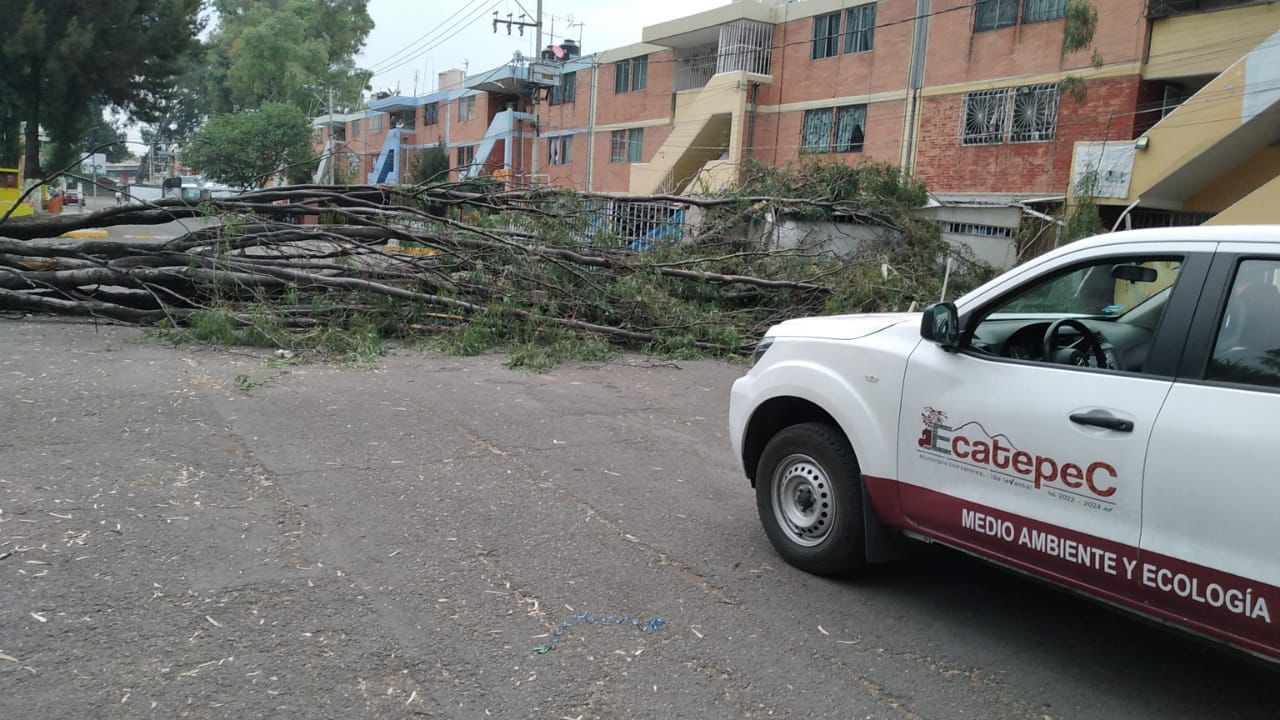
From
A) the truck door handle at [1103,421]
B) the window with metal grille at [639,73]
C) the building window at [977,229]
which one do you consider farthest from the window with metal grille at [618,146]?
the truck door handle at [1103,421]

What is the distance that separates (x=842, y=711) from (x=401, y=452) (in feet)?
14.3

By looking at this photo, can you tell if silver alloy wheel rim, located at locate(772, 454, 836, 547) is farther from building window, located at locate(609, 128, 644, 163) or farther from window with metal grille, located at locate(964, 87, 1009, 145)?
building window, located at locate(609, 128, 644, 163)

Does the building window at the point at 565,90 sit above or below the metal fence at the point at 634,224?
above

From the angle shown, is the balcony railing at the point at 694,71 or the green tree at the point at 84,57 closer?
the green tree at the point at 84,57

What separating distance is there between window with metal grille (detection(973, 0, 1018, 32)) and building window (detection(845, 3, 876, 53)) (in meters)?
3.68

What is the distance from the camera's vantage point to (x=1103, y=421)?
350 centimetres

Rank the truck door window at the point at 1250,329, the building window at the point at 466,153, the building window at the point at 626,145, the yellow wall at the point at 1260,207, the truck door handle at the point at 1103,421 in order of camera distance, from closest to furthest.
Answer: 1. the truck door window at the point at 1250,329
2. the truck door handle at the point at 1103,421
3. the yellow wall at the point at 1260,207
4. the building window at the point at 626,145
5. the building window at the point at 466,153

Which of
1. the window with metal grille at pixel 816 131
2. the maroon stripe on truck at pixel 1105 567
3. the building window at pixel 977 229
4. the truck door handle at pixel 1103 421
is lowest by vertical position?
the maroon stripe on truck at pixel 1105 567

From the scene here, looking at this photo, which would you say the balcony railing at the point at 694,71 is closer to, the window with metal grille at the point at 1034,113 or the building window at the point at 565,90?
the building window at the point at 565,90

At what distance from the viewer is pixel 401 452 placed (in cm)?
700

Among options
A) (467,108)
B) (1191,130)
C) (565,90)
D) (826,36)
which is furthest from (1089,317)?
(467,108)

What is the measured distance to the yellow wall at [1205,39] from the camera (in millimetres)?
17594

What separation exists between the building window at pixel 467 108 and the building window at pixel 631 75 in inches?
525

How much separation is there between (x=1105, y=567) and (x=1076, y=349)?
3.87ft
